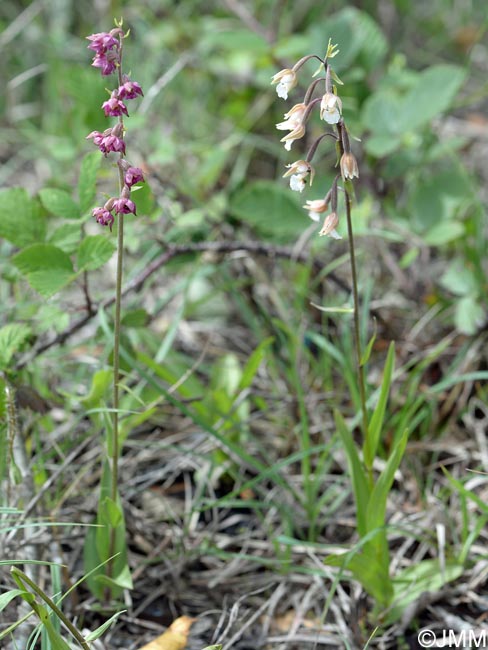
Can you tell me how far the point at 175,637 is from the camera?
1.73m

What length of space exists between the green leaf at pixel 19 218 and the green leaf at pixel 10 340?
0.78ft

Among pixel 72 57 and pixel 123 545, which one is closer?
pixel 123 545

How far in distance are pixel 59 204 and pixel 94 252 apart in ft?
0.63

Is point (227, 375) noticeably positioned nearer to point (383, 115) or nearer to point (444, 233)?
point (444, 233)

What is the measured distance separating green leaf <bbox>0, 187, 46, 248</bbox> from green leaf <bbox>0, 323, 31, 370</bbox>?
24cm

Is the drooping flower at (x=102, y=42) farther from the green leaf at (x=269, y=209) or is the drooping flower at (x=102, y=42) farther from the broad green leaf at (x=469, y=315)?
the broad green leaf at (x=469, y=315)

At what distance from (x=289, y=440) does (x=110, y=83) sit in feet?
5.69

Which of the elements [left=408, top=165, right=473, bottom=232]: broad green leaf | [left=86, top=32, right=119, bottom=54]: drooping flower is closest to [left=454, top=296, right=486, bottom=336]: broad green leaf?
[left=408, top=165, right=473, bottom=232]: broad green leaf

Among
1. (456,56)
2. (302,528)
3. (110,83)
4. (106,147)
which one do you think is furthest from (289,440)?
(456,56)

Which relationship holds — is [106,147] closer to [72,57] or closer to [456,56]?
[72,57]

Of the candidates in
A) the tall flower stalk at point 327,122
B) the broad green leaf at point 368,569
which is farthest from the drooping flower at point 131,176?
the broad green leaf at point 368,569

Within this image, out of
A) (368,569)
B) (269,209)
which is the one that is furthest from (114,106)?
(269,209)

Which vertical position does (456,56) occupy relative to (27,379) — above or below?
above

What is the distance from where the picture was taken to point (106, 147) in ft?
4.59
